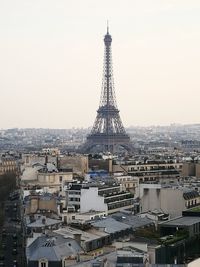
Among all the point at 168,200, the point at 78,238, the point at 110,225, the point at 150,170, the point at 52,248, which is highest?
the point at 150,170

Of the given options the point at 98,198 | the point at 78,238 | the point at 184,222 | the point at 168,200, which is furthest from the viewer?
the point at 98,198

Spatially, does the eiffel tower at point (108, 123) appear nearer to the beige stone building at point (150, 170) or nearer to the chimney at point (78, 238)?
the beige stone building at point (150, 170)

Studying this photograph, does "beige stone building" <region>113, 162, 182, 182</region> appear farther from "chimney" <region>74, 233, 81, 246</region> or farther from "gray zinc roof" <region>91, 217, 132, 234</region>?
"chimney" <region>74, 233, 81, 246</region>

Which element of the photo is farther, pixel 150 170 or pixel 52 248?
pixel 150 170

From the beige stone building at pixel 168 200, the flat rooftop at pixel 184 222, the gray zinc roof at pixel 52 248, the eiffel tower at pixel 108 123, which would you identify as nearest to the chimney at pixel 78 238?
the gray zinc roof at pixel 52 248

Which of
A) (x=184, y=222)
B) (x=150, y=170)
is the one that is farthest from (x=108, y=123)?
(x=184, y=222)

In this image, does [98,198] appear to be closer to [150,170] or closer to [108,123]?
[150,170]

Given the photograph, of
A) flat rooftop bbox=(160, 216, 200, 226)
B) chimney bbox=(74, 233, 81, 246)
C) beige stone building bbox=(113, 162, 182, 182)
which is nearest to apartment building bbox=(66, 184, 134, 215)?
flat rooftop bbox=(160, 216, 200, 226)

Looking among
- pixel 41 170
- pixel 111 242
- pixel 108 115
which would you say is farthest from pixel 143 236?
pixel 108 115

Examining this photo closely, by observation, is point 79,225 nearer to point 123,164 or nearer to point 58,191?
point 58,191
